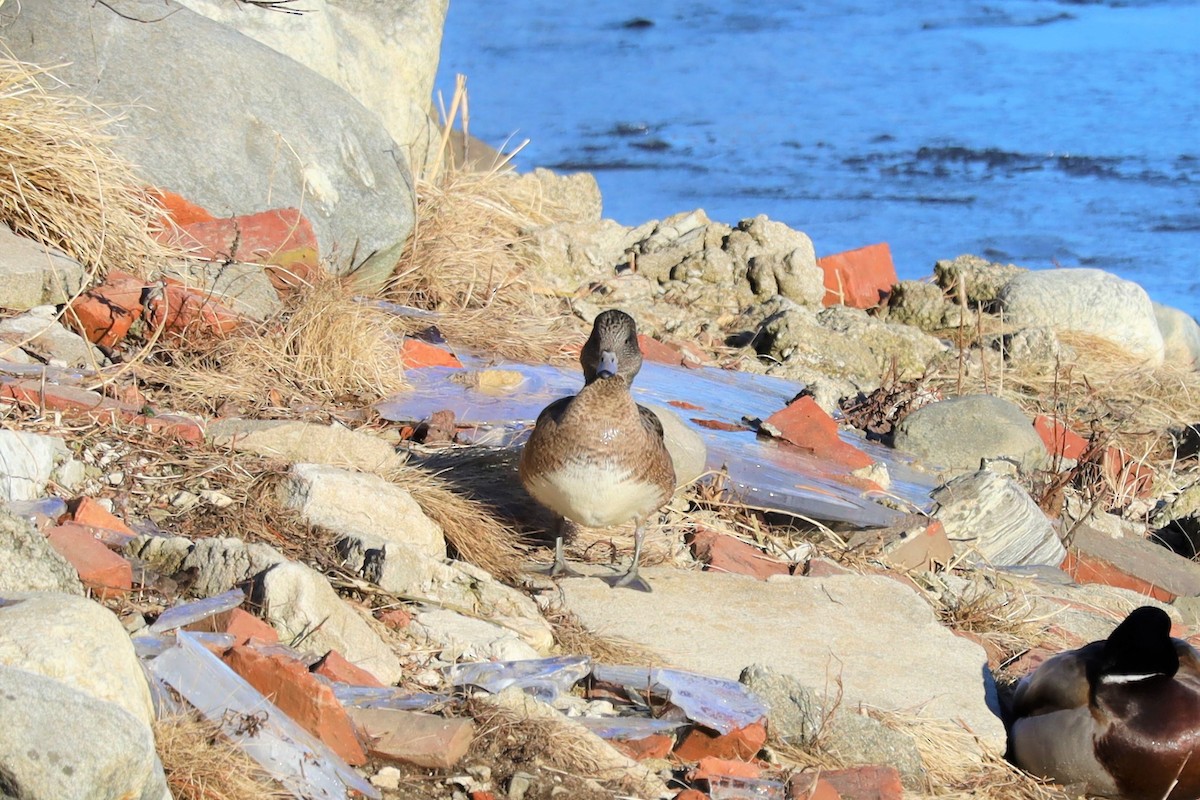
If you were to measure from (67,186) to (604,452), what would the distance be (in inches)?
99.0

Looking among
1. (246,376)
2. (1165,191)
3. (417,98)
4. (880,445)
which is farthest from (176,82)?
(1165,191)

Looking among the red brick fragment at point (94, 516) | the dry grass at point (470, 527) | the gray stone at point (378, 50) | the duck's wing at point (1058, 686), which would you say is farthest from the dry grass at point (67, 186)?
the duck's wing at point (1058, 686)

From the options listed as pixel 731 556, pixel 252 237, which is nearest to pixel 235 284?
pixel 252 237

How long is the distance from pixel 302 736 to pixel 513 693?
0.56m

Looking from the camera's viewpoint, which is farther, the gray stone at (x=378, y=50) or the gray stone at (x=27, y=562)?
the gray stone at (x=378, y=50)

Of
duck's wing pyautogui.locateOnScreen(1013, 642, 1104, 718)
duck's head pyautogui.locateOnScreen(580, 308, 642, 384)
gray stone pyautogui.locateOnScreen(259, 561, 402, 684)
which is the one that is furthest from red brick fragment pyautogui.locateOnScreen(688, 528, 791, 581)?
gray stone pyautogui.locateOnScreen(259, 561, 402, 684)

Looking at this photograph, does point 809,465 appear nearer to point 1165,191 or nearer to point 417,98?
point 417,98

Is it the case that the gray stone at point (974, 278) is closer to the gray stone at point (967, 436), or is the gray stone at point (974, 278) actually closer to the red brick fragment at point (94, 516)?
the gray stone at point (967, 436)

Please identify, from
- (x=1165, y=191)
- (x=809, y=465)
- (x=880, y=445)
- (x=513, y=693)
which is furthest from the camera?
(x=1165, y=191)

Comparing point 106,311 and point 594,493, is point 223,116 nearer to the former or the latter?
point 106,311

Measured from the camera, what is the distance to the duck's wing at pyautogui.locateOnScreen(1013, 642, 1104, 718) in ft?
13.6

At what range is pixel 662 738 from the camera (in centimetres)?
351

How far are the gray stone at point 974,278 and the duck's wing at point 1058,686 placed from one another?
18.4ft

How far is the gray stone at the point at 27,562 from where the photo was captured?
3.06 metres
